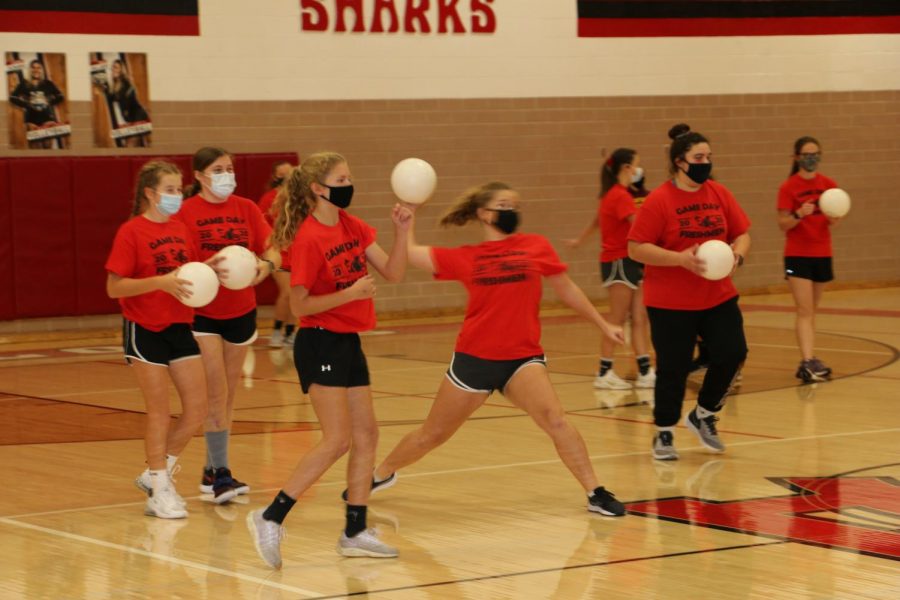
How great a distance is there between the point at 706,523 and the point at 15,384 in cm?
841

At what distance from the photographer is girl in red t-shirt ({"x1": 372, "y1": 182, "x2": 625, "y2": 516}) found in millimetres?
7363

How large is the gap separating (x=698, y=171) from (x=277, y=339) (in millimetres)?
8416

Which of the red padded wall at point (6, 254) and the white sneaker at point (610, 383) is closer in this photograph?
the white sneaker at point (610, 383)

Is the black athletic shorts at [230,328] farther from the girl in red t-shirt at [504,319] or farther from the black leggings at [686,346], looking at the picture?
the black leggings at [686,346]

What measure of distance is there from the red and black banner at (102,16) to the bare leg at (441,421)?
10975 mm

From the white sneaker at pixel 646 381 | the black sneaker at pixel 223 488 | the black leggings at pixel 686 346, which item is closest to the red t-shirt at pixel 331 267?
the black sneaker at pixel 223 488

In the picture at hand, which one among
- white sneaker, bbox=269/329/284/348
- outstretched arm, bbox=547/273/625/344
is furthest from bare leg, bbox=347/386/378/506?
white sneaker, bbox=269/329/284/348

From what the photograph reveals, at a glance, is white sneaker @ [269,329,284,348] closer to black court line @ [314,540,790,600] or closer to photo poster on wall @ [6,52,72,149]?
photo poster on wall @ [6,52,72,149]

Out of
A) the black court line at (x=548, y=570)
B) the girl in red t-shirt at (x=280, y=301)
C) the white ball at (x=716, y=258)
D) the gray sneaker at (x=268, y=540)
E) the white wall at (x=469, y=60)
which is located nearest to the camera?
the black court line at (x=548, y=570)

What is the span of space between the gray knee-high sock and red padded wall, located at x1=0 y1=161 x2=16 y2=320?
9.74 m

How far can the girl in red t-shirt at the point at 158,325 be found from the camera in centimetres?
766

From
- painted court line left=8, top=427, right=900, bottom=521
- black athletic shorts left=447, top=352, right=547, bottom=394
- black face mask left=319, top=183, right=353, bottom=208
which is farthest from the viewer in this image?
painted court line left=8, top=427, right=900, bottom=521

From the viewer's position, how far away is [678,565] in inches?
253

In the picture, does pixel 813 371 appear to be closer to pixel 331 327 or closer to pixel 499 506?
pixel 499 506
